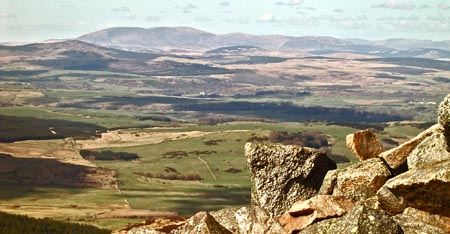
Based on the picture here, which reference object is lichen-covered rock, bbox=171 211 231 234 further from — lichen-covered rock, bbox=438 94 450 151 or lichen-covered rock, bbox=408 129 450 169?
lichen-covered rock, bbox=438 94 450 151

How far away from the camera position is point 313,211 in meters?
24.3

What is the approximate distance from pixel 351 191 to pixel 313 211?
3299mm

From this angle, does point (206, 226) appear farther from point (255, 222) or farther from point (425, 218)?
point (425, 218)

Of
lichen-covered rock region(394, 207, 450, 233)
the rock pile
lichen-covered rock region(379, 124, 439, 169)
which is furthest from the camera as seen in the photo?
lichen-covered rock region(379, 124, 439, 169)

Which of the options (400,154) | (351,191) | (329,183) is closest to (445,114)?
(400,154)

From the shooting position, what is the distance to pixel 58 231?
156 metres

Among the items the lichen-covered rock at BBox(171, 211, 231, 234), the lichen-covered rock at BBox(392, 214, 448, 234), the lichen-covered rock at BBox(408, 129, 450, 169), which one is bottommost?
the lichen-covered rock at BBox(171, 211, 231, 234)

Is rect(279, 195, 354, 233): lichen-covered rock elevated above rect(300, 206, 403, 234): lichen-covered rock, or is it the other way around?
rect(300, 206, 403, 234): lichen-covered rock

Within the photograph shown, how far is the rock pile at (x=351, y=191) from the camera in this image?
21469 millimetres

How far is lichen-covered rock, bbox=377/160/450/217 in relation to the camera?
2252 cm

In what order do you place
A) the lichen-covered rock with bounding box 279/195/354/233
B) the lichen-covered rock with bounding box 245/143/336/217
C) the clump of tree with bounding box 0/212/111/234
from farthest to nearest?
the clump of tree with bounding box 0/212/111/234
the lichen-covered rock with bounding box 245/143/336/217
the lichen-covered rock with bounding box 279/195/354/233

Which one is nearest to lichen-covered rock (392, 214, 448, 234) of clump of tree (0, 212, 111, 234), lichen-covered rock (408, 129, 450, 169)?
lichen-covered rock (408, 129, 450, 169)

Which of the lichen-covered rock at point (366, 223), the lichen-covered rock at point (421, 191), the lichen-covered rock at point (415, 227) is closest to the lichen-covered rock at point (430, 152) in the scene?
the lichen-covered rock at point (421, 191)

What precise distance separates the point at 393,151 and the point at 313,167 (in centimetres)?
417
